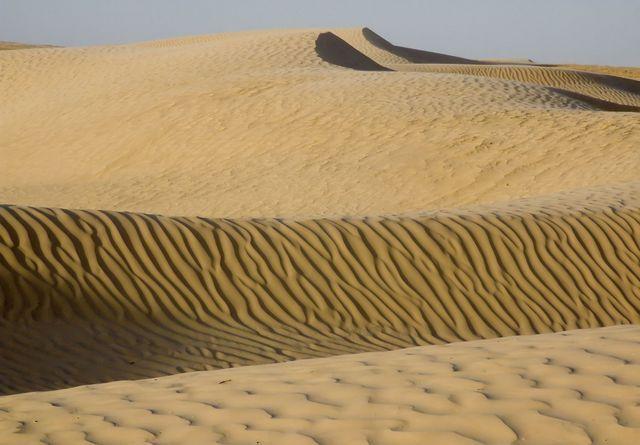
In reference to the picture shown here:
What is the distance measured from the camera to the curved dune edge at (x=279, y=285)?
7.82 metres

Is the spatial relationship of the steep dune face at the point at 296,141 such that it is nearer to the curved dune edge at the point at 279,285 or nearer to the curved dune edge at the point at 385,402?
the curved dune edge at the point at 279,285

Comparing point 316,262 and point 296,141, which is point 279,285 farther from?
point 296,141

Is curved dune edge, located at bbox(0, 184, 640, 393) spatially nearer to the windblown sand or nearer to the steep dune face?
the windblown sand

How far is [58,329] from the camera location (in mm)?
7934

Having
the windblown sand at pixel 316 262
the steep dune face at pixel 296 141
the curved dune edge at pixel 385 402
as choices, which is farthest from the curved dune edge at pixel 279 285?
the steep dune face at pixel 296 141

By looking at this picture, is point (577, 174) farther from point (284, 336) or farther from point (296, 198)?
point (284, 336)

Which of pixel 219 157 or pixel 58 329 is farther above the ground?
pixel 219 157

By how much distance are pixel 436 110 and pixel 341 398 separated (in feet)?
52.0

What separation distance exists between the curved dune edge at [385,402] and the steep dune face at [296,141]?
36.3 ft

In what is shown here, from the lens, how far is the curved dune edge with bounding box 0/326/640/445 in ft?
11.7

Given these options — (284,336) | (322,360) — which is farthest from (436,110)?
(322,360)

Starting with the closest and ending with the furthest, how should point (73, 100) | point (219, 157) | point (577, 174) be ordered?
point (577, 174) < point (219, 157) < point (73, 100)

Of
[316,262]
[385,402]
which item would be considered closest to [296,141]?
[316,262]

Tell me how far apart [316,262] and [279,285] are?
0.50 m
